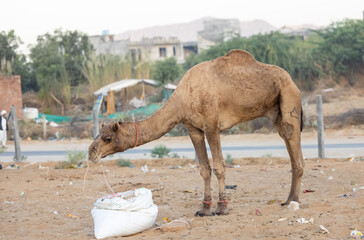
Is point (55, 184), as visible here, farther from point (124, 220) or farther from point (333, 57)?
point (333, 57)

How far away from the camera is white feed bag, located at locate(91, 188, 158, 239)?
7.18 meters

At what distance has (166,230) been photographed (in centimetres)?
725

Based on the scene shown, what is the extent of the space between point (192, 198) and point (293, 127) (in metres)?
2.46

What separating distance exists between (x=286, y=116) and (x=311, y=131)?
12.5 m

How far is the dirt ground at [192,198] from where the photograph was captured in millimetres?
6961

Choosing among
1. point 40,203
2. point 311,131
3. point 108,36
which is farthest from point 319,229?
point 108,36

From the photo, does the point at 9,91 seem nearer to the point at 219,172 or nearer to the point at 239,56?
the point at 239,56

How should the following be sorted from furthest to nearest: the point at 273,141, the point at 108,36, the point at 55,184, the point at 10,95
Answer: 1. the point at 108,36
2. the point at 10,95
3. the point at 273,141
4. the point at 55,184

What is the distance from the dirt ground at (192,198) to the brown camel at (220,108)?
0.80 m

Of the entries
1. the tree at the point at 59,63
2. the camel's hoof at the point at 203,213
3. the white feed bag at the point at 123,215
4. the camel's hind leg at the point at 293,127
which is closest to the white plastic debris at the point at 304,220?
the camel's hind leg at the point at 293,127

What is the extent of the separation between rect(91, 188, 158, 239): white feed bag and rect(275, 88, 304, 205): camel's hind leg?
234 cm

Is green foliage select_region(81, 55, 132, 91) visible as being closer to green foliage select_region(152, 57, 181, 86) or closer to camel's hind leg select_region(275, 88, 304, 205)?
green foliage select_region(152, 57, 181, 86)

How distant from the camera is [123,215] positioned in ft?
23.7

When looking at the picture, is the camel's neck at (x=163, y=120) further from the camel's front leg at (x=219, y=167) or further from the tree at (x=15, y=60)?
the tree at (x=15, y=60)
